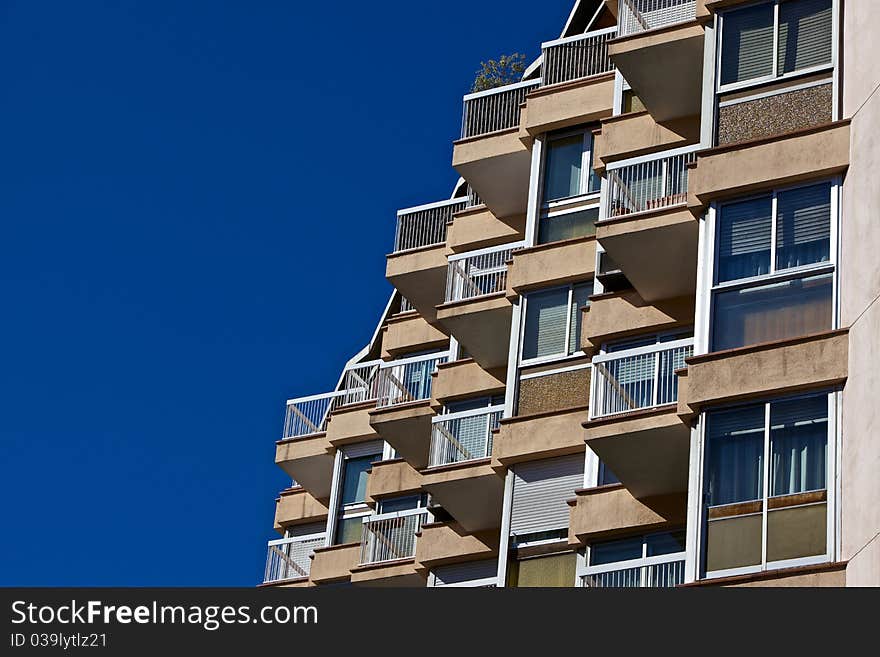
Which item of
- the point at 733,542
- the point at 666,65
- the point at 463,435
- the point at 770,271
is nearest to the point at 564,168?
the point at 666,65

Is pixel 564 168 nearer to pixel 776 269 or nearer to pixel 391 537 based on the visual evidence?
pixel 391 537

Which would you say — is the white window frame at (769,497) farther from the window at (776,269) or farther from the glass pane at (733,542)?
the window at (776,269)

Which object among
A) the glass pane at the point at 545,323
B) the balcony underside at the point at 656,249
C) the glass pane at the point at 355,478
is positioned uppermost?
the glass pane at the point at 355,478

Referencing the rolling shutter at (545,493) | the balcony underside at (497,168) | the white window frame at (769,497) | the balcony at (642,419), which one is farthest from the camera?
the balcony underside at (497,168)

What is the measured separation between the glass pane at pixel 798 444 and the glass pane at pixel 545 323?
8650 mm

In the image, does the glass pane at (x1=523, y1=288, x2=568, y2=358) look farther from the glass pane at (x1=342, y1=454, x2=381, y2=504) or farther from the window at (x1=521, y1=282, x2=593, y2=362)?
the glass pane at (x1=342, y1=454, x2=381, y2=504)

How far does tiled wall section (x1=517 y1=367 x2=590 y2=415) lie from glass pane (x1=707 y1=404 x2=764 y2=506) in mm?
6919

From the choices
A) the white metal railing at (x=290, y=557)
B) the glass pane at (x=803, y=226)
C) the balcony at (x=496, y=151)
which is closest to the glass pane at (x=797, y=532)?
the glass pane at (x=803, y=226)

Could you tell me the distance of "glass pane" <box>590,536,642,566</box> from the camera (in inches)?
1259

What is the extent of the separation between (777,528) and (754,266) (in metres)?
3.89

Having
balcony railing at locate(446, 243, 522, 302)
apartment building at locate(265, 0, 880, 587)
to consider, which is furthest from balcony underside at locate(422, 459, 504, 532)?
balcony railing at locate(446, 243, 522, 302)

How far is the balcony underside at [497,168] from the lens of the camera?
39.8m

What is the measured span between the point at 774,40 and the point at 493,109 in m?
10.5

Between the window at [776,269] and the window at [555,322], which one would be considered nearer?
the window at [776,269]
